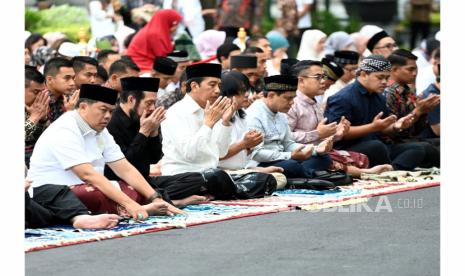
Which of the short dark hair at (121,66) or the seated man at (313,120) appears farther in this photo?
the short dark hair at (121,66)

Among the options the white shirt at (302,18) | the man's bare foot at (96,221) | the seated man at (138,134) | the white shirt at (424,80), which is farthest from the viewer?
the white shirt at (302,18)

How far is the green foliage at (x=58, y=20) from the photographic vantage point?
2011 centimetres

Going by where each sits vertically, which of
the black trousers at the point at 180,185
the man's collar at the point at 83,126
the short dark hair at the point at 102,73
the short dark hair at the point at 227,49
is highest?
the short dark hair at the point at 227,49

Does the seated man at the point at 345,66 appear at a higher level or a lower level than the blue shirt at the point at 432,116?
higher

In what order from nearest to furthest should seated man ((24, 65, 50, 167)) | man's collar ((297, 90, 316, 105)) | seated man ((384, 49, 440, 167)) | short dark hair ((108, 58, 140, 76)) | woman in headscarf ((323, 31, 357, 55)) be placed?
seated man ((24, 65, 50, 167)), man's collar ((297, 90, 316, 105)), short dark hair ((108, 58, 140, 76)), seated man ((384, 49, 440, 167)), woman in headscarf ((323, 31, 357, 55))

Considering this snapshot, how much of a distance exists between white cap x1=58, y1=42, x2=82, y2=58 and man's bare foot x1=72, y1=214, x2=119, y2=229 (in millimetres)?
5845

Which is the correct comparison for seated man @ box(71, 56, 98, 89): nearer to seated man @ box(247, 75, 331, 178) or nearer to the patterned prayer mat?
seated man @ box(247, 75, 331, 178)

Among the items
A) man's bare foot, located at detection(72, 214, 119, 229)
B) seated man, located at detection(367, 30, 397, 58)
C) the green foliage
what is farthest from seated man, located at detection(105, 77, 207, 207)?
the green foliage

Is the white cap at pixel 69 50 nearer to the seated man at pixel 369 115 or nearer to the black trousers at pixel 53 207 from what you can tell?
the seated man at pixel 369 115

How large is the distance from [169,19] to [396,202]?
6246mm

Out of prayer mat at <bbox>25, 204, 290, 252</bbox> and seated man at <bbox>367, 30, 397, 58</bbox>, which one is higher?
seated man at <bbox>367, 30, 397, 58</bbox>

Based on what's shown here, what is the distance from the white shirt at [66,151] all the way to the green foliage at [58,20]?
Answer: 10.2 metres

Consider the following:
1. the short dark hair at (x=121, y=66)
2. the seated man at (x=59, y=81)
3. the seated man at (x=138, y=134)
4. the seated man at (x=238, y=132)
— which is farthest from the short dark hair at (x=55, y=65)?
the seated man at (x=138, y=134)

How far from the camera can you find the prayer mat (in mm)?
8422
